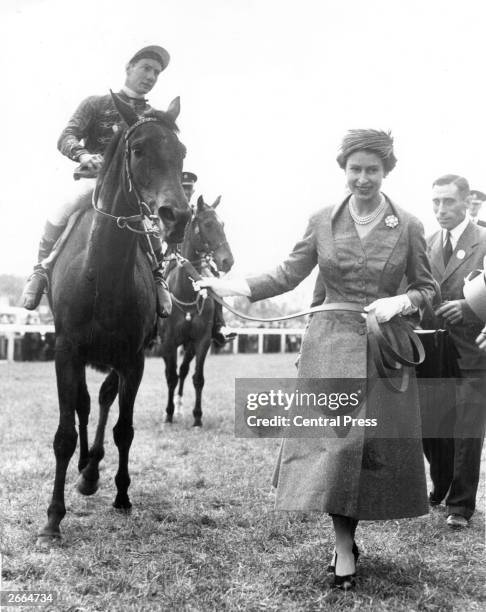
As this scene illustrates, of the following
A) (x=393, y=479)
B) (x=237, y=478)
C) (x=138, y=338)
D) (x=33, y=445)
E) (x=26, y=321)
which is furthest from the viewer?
(x=26, y=321)

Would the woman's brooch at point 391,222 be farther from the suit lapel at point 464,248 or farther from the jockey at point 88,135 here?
the jockey at point 88,135

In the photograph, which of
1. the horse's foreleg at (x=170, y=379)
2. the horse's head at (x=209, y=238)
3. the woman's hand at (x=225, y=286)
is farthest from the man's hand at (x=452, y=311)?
the horse's foreleg at (x=170, y=379)

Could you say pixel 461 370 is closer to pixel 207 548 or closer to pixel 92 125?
pixel 207 548

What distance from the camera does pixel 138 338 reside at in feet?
15.4

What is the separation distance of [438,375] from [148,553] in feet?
8.38

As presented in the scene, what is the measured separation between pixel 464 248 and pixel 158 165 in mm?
2517

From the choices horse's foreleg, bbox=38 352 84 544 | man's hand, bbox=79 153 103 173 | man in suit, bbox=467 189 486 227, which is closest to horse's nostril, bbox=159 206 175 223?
man's hand, bbox=79 153 103 173

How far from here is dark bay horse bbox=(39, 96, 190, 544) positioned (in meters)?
3.94

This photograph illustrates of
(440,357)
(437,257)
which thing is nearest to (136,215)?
(437,257)

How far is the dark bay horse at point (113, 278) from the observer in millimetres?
3938

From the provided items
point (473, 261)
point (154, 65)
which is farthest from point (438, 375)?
point (154, 65)

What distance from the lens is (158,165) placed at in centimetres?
387

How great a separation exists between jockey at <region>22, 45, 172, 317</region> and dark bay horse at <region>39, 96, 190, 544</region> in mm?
220

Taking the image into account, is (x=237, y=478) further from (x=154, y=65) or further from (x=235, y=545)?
(x=154, y=65)
